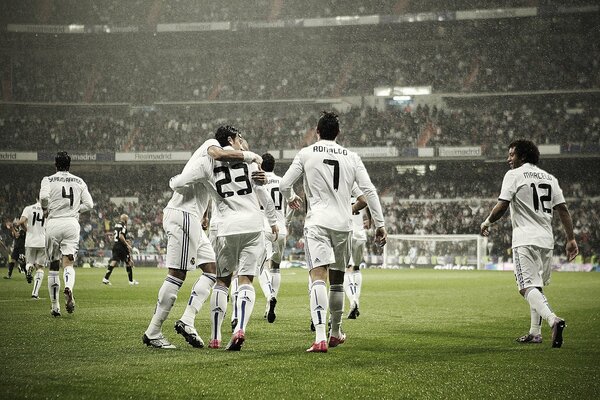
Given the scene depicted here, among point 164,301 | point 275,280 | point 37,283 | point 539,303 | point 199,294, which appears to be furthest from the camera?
point 37,283

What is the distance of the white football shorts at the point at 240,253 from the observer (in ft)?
25.6

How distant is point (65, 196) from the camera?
39.4 feet

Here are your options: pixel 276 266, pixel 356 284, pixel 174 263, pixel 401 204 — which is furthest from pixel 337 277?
pixel 401 204

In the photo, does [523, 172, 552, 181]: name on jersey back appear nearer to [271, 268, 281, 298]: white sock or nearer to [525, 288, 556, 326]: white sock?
[525, 288, 556, 326]: white sock

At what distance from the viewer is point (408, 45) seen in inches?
2036

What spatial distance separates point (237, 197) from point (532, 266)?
3582 millimetres

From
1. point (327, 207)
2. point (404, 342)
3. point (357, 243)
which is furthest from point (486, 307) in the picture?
point (327, 207)

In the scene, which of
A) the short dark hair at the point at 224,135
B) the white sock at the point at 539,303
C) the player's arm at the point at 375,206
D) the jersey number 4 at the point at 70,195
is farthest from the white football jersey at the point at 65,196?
the white sock at the point at 539,303

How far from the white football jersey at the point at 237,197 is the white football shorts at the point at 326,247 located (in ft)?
1.80

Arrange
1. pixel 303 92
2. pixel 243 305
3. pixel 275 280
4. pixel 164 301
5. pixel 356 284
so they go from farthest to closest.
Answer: pixel 303 92
pixel 356 284
pixel 275 280
pixel 164 301
pixel 243 305

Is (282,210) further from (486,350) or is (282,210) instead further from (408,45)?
(408,45)

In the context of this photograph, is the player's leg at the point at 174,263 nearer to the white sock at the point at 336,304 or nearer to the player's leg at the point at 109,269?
the white sock at the point at 336,304

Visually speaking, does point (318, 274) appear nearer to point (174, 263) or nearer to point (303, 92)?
point (174, 263)

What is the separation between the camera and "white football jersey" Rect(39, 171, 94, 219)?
11969mm
